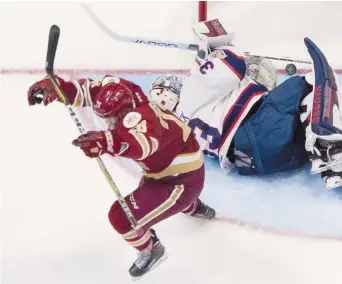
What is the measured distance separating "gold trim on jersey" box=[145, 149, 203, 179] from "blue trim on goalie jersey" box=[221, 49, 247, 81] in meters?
0.46

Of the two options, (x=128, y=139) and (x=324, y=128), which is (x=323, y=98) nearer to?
(x=324, y=128)

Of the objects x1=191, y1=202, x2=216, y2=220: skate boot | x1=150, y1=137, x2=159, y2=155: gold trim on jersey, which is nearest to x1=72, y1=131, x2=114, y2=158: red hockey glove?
x1=150, y1=137, x2=159, y2=155: gold trim on jersey

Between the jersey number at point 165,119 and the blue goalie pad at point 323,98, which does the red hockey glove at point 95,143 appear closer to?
the jersey number at point 165,119

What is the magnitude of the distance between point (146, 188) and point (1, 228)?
507 millimetres

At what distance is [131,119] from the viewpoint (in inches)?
54.6

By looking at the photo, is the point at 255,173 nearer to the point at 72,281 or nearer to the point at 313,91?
the point at 313,91

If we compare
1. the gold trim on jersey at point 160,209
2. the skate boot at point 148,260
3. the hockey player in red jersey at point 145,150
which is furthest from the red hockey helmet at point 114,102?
the skate boot at point 148,260

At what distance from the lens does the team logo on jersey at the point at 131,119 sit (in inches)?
54.2

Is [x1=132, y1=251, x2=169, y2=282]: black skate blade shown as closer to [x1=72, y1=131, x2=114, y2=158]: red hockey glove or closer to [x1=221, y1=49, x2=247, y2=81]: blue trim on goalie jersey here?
[x1=72, y1=131, x2=114, y2=158]: red hockey glove

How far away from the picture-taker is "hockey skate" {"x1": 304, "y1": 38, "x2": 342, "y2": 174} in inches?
72.6

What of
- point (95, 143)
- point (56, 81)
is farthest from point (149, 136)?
point (56, 81)

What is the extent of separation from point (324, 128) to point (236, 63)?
349 mm

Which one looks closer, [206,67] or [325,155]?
[325,155]

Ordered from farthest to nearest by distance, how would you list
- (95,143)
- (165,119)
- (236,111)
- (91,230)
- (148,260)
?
1. (236,111)
2. (91,230)
3. (148,260)
4. (165,119)
5. (95,143)
